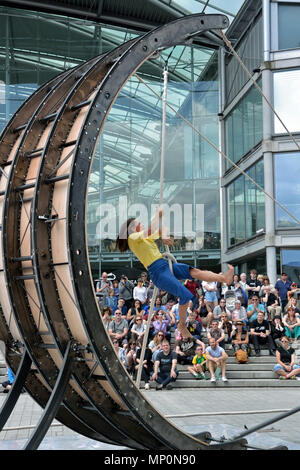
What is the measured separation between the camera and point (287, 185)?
24953 millimetres

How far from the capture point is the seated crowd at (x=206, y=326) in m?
16.3

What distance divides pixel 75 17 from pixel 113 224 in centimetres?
946

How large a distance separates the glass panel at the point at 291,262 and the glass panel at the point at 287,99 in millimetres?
4858

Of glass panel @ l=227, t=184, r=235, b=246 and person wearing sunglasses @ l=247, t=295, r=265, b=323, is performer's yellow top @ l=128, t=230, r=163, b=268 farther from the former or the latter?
glass panel @ l=227, t=184, r=235, b=246

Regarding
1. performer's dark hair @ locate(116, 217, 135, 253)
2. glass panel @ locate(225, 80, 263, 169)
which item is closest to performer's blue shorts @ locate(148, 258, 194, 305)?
performer's dark hair @ locate(116, 217, 135, 253)

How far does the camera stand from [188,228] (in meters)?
29.2

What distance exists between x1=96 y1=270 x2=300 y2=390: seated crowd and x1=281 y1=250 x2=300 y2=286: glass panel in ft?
16.5

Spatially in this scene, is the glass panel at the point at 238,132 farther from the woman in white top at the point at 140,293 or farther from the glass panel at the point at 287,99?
the woman in white top at the point at 140,293

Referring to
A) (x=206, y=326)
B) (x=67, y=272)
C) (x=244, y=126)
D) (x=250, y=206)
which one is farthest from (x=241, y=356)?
(x=244, y=126)

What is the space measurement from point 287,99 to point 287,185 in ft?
11.6

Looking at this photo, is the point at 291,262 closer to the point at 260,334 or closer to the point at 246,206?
the point at 246,206

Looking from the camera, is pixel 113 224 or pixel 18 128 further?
pixel 113 224
